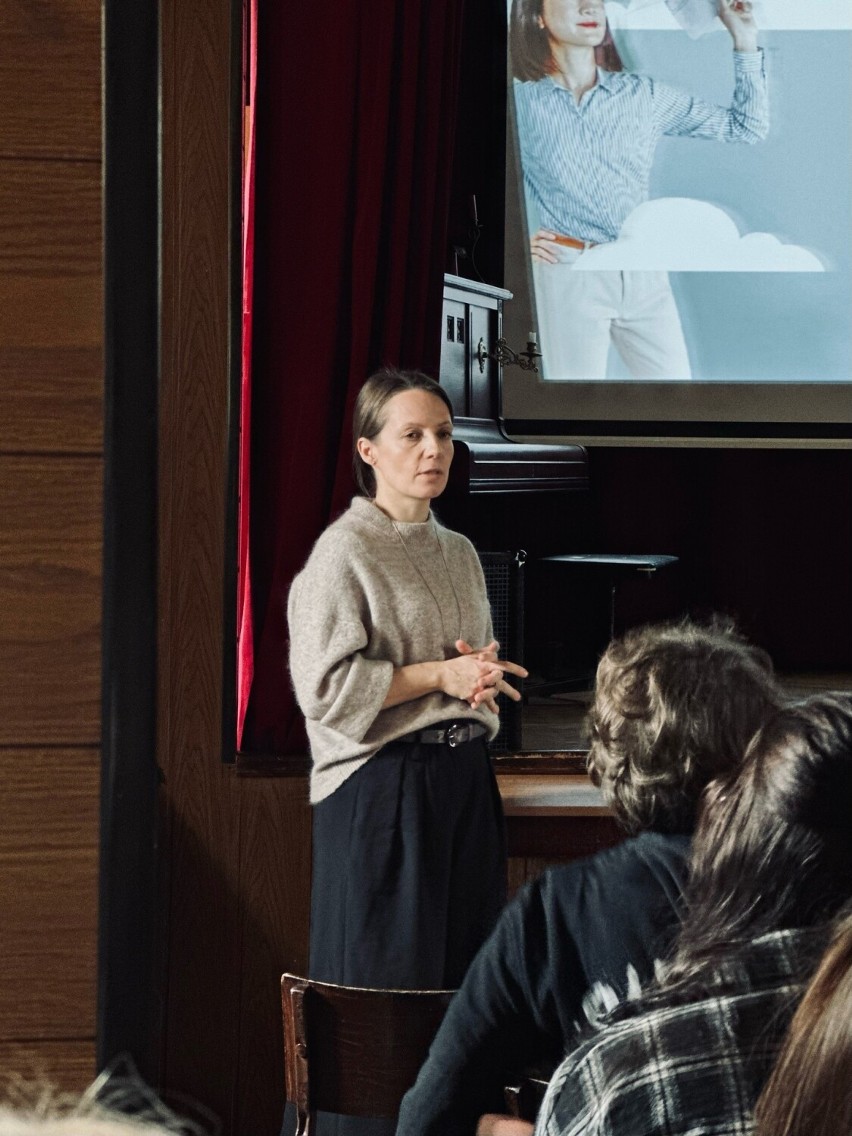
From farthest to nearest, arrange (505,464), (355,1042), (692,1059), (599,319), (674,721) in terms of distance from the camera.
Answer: (599,319) < (505,464) < (355,1042) < (674,721) < (692,1059)

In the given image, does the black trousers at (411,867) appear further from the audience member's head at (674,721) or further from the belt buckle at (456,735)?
the audience member's head at (674,721)

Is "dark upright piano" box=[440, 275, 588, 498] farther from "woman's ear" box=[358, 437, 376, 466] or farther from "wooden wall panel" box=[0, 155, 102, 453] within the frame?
"wooden wall panel" box=[0, 155, 102, 453]

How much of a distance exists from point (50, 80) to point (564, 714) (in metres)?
4.07

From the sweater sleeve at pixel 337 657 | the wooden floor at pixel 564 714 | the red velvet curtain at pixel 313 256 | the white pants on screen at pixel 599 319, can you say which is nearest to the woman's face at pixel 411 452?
the sweater sleeve at pixel 337 657

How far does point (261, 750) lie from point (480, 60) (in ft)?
11.7

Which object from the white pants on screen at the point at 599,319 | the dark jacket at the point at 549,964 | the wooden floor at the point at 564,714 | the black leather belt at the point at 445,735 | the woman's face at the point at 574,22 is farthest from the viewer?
the white pants on screen at the point at 599,319

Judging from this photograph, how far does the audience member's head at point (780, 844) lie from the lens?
1006mm

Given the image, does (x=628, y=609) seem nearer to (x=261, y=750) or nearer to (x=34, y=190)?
(x=261, y=750)

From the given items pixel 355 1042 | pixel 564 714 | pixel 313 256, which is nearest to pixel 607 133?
pixel 564 714

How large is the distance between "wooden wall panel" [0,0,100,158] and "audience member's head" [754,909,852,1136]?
0.53m

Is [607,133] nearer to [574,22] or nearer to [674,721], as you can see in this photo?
[574,22]

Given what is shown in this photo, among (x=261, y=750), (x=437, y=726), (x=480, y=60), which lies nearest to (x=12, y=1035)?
(x=437, y=726)

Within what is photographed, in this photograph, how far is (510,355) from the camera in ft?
16.9

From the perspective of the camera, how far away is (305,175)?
119 inches
